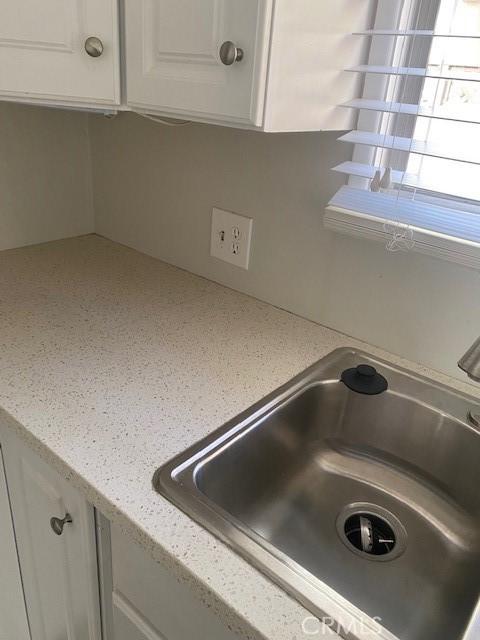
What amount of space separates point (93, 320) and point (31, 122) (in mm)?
628

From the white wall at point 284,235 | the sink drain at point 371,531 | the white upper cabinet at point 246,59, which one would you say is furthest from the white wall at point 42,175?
the sink drain at point 371,531

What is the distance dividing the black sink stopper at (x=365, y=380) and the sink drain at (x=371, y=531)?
199mm

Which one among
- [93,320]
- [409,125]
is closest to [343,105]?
[409,125]

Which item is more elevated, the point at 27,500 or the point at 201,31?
the point at 201,31

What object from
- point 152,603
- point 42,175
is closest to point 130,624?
point 152,603

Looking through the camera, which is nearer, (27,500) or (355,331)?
(27,500)

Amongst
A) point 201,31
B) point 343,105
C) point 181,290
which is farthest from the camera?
point 181,290

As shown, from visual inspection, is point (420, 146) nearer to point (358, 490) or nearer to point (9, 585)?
point (358, 490)

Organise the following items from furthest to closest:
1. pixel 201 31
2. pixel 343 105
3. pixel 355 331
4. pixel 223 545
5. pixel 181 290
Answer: pixel 181 290 < pixel 355 331 < pixel 343 105 < pixel 201 31 < pixel 223 545

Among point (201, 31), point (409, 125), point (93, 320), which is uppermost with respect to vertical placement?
point (201, 31)

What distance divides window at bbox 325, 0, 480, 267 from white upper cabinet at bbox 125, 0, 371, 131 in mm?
55

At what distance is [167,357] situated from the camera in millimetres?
970

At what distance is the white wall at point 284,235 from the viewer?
0.96 metres

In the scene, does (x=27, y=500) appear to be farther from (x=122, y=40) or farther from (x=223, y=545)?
(x=122, y=40)
